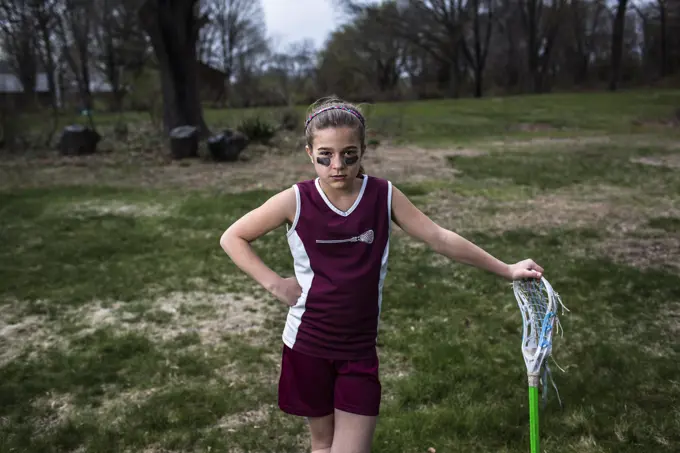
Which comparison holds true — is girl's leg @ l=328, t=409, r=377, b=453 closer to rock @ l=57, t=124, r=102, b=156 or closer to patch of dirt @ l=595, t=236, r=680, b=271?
patch of dirt @ l=595, t=236, r=680, b=271

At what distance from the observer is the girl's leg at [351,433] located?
198 cm

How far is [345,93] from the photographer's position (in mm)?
33312

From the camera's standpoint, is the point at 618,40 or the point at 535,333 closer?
the point at 535,333

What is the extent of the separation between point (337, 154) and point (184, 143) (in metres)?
11.4

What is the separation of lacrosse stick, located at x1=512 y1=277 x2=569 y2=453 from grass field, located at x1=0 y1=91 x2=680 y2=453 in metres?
1.01

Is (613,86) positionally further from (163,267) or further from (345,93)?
(163,267)

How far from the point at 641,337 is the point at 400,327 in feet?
4.84

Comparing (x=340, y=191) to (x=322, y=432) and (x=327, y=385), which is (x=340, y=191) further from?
(x=322, y=432)

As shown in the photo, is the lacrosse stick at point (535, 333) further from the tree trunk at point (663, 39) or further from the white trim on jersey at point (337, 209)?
the tree trunk at point (663, 39)

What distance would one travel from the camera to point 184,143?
1291 cm

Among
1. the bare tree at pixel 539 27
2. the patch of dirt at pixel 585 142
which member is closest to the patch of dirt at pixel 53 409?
the patch of dirt at pixel 585 142

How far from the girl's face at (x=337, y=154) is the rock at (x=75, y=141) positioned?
12781 mm

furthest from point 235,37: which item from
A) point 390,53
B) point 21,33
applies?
point 21,33

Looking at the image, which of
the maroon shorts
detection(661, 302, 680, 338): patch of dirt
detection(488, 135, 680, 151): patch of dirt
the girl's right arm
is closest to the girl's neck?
the girl's right arm
